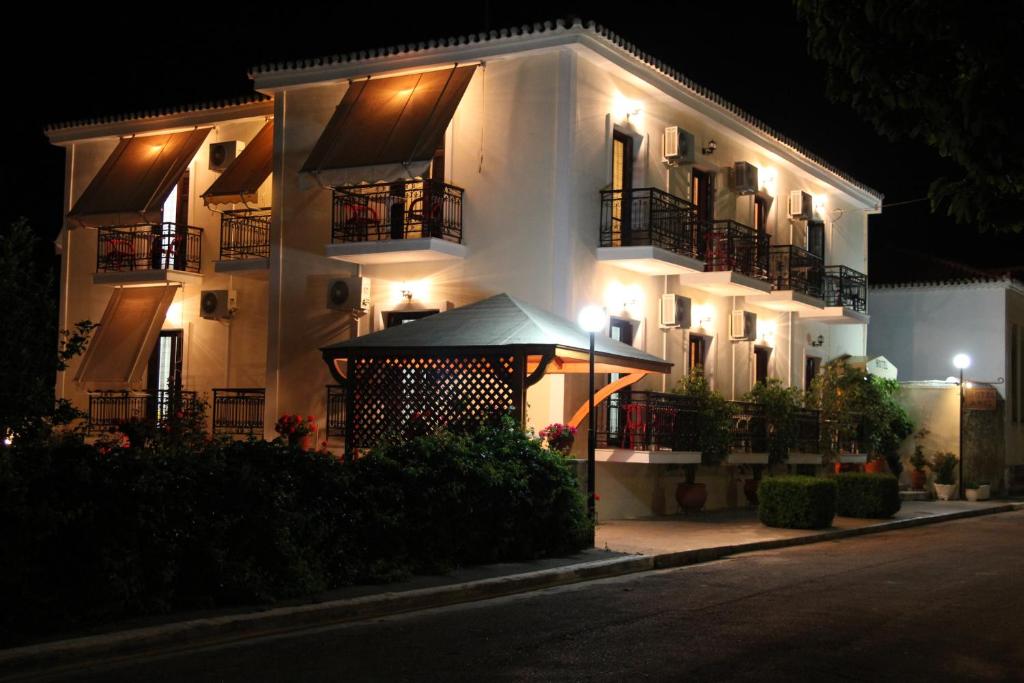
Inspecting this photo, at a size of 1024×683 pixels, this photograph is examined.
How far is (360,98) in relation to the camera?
2225 centimetres

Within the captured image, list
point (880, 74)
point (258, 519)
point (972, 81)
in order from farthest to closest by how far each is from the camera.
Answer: point (258, 519) → point (880, 74) → point (972, 81)

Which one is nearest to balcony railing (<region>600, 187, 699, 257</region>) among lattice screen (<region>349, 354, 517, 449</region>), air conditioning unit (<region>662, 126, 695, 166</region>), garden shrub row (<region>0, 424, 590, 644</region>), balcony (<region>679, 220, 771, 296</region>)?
air conditioning unit (<region>662, 126, 695, 166</region>)

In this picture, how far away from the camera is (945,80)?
9.16 metres

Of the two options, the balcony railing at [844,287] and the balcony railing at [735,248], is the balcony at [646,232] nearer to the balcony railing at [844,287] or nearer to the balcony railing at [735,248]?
the balcony railing at [735,248]

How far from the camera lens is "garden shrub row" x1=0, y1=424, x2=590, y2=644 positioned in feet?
31.8

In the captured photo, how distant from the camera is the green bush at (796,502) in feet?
68.0

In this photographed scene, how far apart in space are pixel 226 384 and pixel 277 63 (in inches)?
259

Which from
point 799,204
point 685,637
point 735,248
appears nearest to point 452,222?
point 735,248

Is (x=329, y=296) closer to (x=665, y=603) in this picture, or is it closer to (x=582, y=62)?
(x=582, y=62)

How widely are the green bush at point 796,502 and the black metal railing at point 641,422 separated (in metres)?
1.91

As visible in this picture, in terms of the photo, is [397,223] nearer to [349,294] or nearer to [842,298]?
[349,294]

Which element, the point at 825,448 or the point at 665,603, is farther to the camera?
the point at 825,448

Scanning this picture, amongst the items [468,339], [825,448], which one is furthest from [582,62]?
[825,448]

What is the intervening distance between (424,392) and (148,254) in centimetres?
1073
